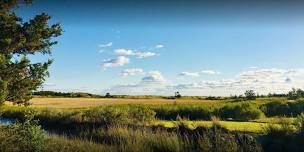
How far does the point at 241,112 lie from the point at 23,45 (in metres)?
28.4

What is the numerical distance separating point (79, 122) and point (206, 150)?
25.1m

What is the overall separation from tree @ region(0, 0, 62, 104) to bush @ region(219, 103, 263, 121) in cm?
2503

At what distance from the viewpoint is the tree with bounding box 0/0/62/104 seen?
16.9 metres

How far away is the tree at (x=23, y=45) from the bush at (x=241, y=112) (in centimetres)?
2503

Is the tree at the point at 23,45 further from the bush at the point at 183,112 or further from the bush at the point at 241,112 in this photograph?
the bush at the point at 183,112

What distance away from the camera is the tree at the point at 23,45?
1688cm

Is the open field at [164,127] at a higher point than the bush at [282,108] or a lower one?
lower

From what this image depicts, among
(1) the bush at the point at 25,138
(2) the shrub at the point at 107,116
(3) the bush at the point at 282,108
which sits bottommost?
(1) the bush at the point at 25,138

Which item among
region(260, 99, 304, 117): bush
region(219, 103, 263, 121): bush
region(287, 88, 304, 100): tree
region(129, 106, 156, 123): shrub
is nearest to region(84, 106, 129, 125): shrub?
region(129, 106, 156, 123): shrub

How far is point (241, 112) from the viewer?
42656 mm

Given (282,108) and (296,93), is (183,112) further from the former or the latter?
(296,93)

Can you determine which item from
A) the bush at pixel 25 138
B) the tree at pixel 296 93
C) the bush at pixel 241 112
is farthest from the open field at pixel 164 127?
the tree at pixel 296 93

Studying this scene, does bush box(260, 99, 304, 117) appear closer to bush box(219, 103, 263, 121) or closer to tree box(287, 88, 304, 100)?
bush box(219, 103, 263, 121)

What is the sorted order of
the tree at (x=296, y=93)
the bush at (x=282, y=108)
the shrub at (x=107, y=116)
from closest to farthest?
the shrub at (x=107, y=116)
the bush at (x=282, y=108)
the tree at (x=296, y=93)
